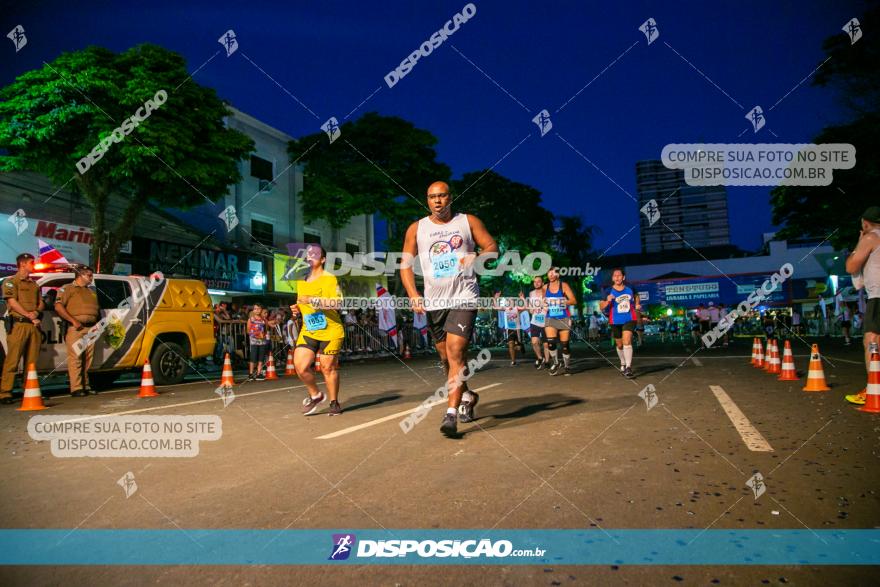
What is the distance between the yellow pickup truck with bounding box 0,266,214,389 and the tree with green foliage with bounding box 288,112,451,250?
57.8 ft

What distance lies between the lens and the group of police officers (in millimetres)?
8742

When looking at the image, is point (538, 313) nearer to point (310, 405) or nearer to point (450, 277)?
point (310, 405)

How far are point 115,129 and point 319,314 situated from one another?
1275 cm

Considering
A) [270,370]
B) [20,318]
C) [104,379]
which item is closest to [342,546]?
[20,318]

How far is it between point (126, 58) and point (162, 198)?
4.33m

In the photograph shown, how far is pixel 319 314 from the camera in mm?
6754

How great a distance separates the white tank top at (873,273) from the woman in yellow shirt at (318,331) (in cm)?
591

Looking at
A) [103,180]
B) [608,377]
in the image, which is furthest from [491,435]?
[103,180]

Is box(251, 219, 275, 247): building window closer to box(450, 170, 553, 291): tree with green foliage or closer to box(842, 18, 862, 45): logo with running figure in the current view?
box(450, 170, 553, 291): tree with green foliage

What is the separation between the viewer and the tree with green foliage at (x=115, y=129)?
15281mm

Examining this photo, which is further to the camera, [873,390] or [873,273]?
[873,273]

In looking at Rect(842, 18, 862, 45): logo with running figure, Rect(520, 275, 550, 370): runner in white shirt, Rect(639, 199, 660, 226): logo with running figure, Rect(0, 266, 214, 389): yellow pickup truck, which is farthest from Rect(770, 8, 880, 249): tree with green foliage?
Rect(0, 266, 214, 389): yellow pickup truck

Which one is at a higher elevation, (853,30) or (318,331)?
(853,30)

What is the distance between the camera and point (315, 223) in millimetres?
33531
